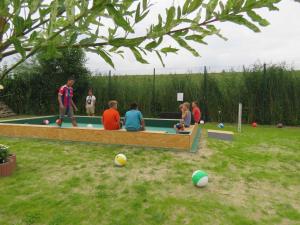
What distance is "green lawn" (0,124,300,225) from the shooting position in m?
3.53

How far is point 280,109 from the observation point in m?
13.4

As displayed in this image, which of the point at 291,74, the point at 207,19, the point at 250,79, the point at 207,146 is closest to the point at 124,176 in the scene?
the point at 207,146

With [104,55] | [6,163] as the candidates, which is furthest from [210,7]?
[6,163]

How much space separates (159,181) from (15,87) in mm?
16082

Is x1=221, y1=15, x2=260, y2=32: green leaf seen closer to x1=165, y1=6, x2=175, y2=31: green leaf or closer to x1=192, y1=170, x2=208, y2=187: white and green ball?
x1=165, y1=6, x2=175, y2=31: green leaf

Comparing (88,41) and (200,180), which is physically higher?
(88,41)

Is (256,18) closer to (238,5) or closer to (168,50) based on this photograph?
(238,5)

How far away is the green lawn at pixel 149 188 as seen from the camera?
3.53 m

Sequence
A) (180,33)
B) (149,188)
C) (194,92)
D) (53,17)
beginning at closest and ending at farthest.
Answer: (53,17) → (180,33) → (149,188) → (194,92)

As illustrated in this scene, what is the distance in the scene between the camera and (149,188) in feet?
14.8

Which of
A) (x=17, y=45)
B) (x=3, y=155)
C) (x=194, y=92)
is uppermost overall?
(x=194, y=92)

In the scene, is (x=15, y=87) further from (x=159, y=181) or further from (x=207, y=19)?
(x=207, y=19)

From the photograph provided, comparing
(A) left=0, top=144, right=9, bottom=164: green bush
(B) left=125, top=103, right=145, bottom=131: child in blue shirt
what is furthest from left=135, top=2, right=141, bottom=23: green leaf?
(B) left=125, top=103, right=145, bottom=131: child in blue shirt

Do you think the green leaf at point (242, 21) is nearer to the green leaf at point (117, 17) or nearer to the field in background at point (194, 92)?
the green leaf at point (117, 17)
